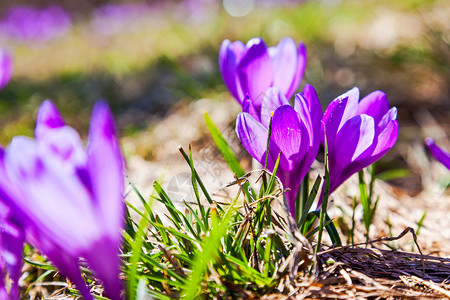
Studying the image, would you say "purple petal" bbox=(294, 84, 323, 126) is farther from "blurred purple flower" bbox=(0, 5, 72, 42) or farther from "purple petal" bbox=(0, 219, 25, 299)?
"blurred purple flower" bbox=(0, 5, 72, 42)

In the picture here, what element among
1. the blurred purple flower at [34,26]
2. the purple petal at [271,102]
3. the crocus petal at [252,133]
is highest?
the blurred purple flower at [34,26]

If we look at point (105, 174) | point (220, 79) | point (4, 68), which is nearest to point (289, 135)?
point (105, 174)

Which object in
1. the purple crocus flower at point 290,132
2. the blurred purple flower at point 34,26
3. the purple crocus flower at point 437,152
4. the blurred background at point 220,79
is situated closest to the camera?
the purple crocus flower at point 290,132

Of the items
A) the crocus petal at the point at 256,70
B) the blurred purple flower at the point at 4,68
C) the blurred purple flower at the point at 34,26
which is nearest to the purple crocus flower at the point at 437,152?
the crocus petal at the point at 256,70

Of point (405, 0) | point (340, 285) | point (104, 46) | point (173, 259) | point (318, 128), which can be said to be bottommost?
point (340, 285)

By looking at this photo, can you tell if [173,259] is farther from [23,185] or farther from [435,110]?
[435,110]

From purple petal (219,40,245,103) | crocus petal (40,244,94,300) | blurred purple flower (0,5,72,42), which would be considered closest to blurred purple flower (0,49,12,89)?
purple petal (219,40,245,103)

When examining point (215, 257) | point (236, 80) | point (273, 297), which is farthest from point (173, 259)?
point (236, 80)

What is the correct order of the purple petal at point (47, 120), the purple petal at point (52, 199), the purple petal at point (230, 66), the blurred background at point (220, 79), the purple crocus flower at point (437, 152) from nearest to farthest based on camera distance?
the purple petal at point (52, 199) < the purple petal at point (47, 120) < the purple crocus flower at point (437, 152) < the purple petal at point (230, 66) < the blurred background at point (220, 79)

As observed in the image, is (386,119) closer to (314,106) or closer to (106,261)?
(314,106)

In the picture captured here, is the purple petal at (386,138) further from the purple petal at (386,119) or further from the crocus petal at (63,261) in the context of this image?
the crocus petal at (63,261)
